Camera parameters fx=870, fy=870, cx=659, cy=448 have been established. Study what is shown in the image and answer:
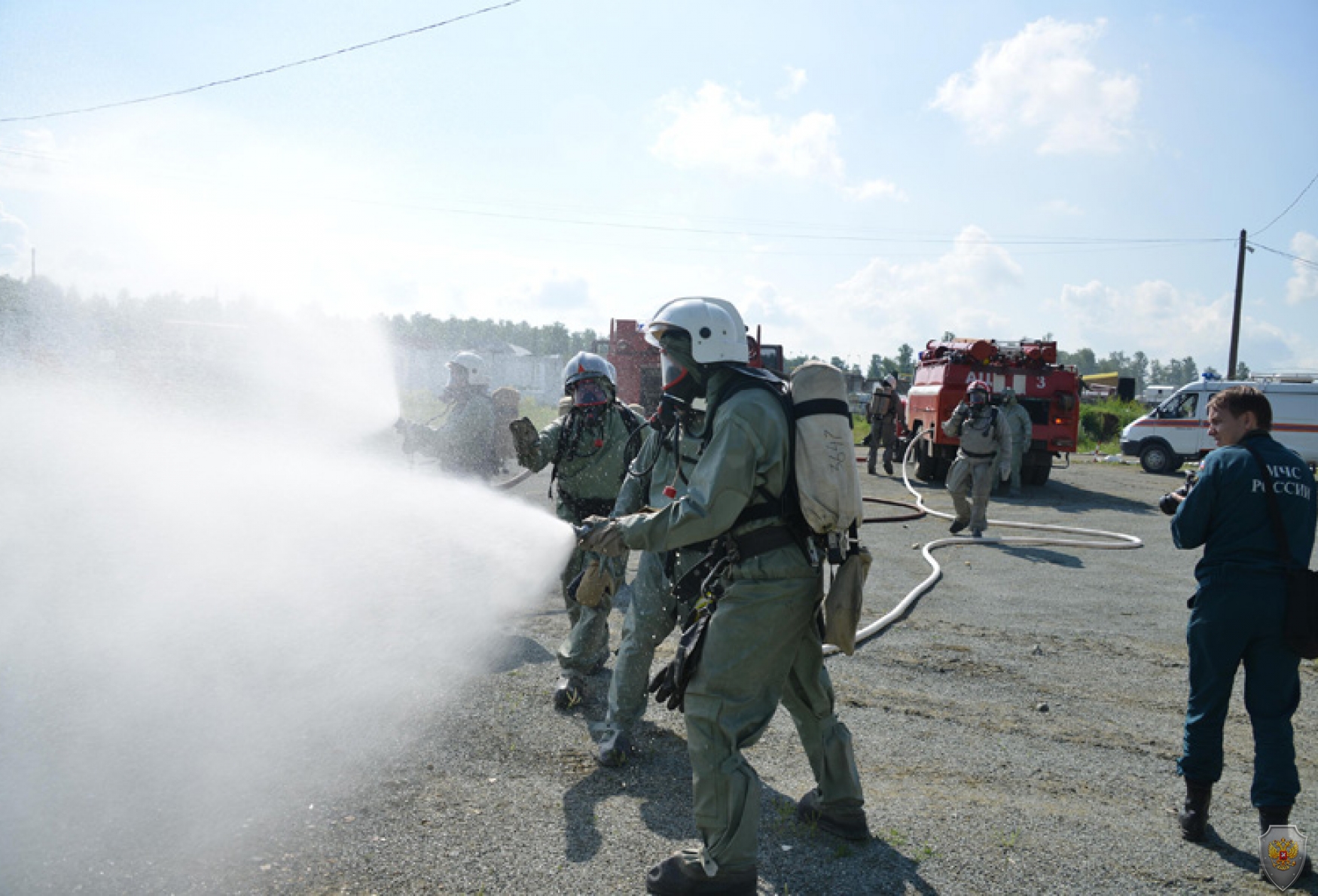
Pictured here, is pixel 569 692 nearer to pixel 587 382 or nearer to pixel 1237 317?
pixel 587 382

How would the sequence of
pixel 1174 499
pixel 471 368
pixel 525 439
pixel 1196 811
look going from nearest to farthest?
pixel 1196 811
pixel 1174 499
pixel 525 439
pixel 471 368

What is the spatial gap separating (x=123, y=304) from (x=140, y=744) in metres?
18.9

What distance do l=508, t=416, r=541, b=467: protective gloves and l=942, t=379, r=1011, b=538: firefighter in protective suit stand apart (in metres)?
7.22

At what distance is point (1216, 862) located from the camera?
3492 mm

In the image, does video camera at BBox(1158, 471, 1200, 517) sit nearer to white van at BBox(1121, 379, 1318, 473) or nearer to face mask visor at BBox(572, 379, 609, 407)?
face mask visor at BBox(572, 379, 609, 407)

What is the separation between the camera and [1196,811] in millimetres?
3629

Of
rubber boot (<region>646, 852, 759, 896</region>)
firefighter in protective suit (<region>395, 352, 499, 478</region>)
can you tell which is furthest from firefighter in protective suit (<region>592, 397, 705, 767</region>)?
firefighter in protective suit (<region>395, 352, 499, 478</region>)

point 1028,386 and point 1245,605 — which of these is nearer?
point 1245,605

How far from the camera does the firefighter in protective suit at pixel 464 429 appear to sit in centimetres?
758

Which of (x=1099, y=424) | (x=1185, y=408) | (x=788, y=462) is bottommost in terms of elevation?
(x=1099, y=424)

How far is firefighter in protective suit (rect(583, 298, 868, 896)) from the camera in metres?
3.01

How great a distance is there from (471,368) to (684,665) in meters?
5.12

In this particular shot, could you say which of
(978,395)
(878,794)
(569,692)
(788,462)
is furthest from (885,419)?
(788,462)

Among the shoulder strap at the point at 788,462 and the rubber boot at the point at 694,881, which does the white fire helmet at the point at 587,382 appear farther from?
the rubber boot at the point at 694,881
